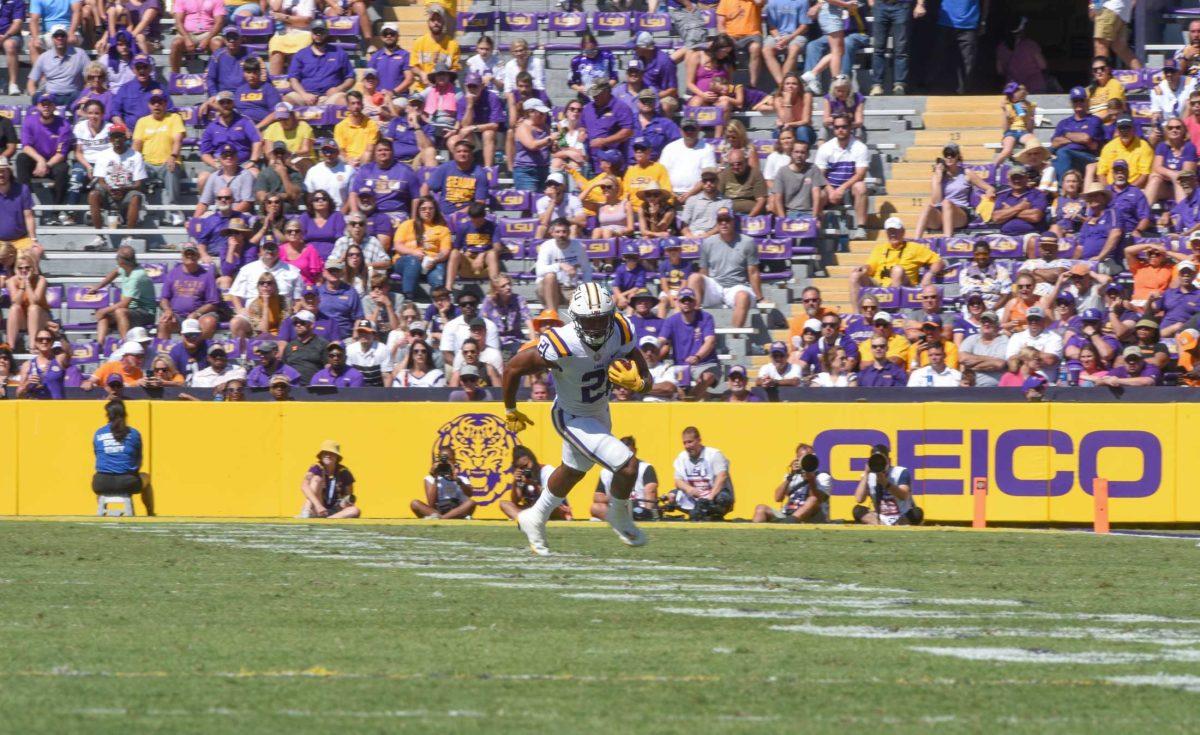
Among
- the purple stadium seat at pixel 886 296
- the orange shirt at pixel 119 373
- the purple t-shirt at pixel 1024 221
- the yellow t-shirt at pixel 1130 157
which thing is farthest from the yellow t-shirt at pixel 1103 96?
the orange shirt at pixel 119 373

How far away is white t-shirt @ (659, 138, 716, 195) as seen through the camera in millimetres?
21375

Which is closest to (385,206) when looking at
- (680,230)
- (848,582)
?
(680,230)

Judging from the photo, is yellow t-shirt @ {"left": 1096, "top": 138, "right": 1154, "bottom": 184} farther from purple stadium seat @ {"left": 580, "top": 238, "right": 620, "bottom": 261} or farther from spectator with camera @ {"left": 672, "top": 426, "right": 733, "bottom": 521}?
spectator with camera @ {"left": 672, "top": 426, "right": 733, "bottom": 521}

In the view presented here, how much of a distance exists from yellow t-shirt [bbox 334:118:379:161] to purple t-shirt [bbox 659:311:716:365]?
5464mm

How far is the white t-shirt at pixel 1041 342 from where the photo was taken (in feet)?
59.5

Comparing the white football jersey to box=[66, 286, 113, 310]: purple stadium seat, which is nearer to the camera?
the white football jersey

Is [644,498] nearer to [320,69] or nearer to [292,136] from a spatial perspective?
[292,136]

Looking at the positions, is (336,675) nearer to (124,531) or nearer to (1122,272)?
(124,531)

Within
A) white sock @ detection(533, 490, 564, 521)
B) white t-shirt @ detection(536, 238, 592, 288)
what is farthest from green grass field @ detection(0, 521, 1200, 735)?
white t-shirt @ detection(536, 238, 592, 288)

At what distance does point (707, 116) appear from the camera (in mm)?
22188

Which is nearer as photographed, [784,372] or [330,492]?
[330,492]

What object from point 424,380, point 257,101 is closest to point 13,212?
point 257,101

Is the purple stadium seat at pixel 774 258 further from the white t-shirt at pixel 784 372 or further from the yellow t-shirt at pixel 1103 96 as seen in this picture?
the yellow t-shirt at pixel 1103 96

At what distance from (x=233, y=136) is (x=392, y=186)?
107 inches
